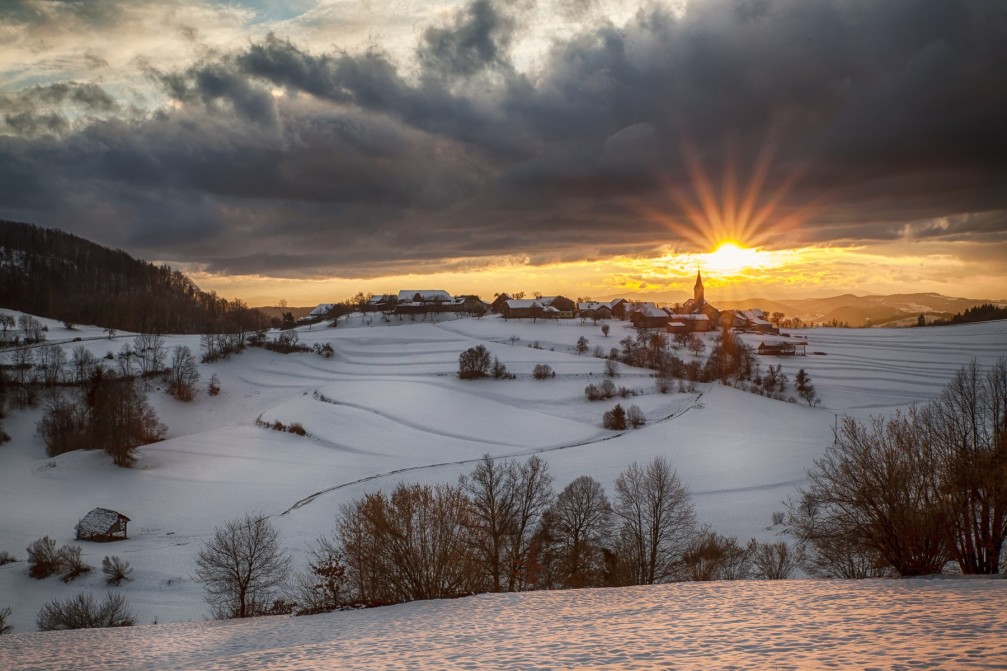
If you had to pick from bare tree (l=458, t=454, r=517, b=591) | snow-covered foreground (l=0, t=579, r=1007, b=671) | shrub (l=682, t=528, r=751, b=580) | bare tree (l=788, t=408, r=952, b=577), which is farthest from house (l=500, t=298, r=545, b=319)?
snow-covered foreground (l=0, t=579, r=1007, b=671)

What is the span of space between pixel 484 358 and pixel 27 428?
64.1 m

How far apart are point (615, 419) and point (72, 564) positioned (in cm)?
5492

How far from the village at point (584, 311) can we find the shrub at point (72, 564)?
11466 cm

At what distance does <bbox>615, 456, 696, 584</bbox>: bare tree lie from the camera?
29.4 metres

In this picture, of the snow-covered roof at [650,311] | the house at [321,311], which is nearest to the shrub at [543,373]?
the snow-covered roof at [650,311]

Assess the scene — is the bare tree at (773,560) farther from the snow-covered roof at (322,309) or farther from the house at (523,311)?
the snow-covered roof at (322,309)

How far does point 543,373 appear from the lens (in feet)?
297

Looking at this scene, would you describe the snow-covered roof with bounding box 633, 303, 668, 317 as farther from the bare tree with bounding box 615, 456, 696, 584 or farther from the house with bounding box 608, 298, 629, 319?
the bare tree with bounding box 615, 456, 696, 584

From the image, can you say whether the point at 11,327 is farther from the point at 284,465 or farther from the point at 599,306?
the point at 599,306

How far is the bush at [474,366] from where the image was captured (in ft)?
299

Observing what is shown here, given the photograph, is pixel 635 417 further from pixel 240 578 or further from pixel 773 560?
pixel 240 578

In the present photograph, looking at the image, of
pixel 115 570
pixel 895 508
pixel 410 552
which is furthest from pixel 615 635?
pixel 115 570

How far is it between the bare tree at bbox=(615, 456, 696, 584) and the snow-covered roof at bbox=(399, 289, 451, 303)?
137900 millimetres

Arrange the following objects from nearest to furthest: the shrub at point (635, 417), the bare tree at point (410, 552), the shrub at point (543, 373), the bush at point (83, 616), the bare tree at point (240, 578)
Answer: the bare tree at point (410, 552), the bush at point (83, 616), the bare tree at point (240, 578), the shrub at point (635, 417), the shrub at point (543, 373)
